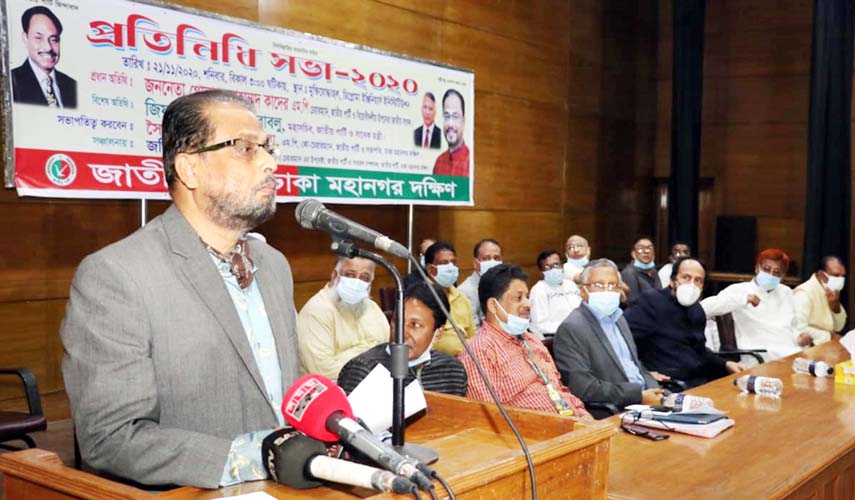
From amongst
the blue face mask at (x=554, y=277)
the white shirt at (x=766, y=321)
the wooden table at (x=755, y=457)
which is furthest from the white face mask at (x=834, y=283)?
the wooden table at (x=755, y=457)

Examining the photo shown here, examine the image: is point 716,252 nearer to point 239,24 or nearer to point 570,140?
point 570,140

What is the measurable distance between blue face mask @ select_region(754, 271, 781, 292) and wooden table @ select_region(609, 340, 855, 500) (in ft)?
8.33

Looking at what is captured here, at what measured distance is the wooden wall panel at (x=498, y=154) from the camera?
4.92 meters

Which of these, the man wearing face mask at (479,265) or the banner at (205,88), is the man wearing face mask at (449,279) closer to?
the man wearing face mask at (479,265)

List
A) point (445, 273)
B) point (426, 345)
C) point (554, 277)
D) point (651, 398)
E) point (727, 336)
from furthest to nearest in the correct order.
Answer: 1. point (554, 277)
2. point (445, 273)
3. point (727, 336)
4. point (651, 398)
5. point (426, 345)

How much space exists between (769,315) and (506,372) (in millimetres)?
3444

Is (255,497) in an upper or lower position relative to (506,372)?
upper

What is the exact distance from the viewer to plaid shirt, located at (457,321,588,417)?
3285 mm

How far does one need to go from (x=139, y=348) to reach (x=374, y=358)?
1.43 metres

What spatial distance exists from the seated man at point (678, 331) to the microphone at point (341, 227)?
143 inches

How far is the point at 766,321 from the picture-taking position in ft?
19.6

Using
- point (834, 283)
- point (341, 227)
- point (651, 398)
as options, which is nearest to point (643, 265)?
point (834, 283)

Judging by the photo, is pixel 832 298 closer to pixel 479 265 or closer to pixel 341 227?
pixel 479 265

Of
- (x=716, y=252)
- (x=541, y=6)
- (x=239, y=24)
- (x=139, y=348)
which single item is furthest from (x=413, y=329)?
(x=716, y=252)
